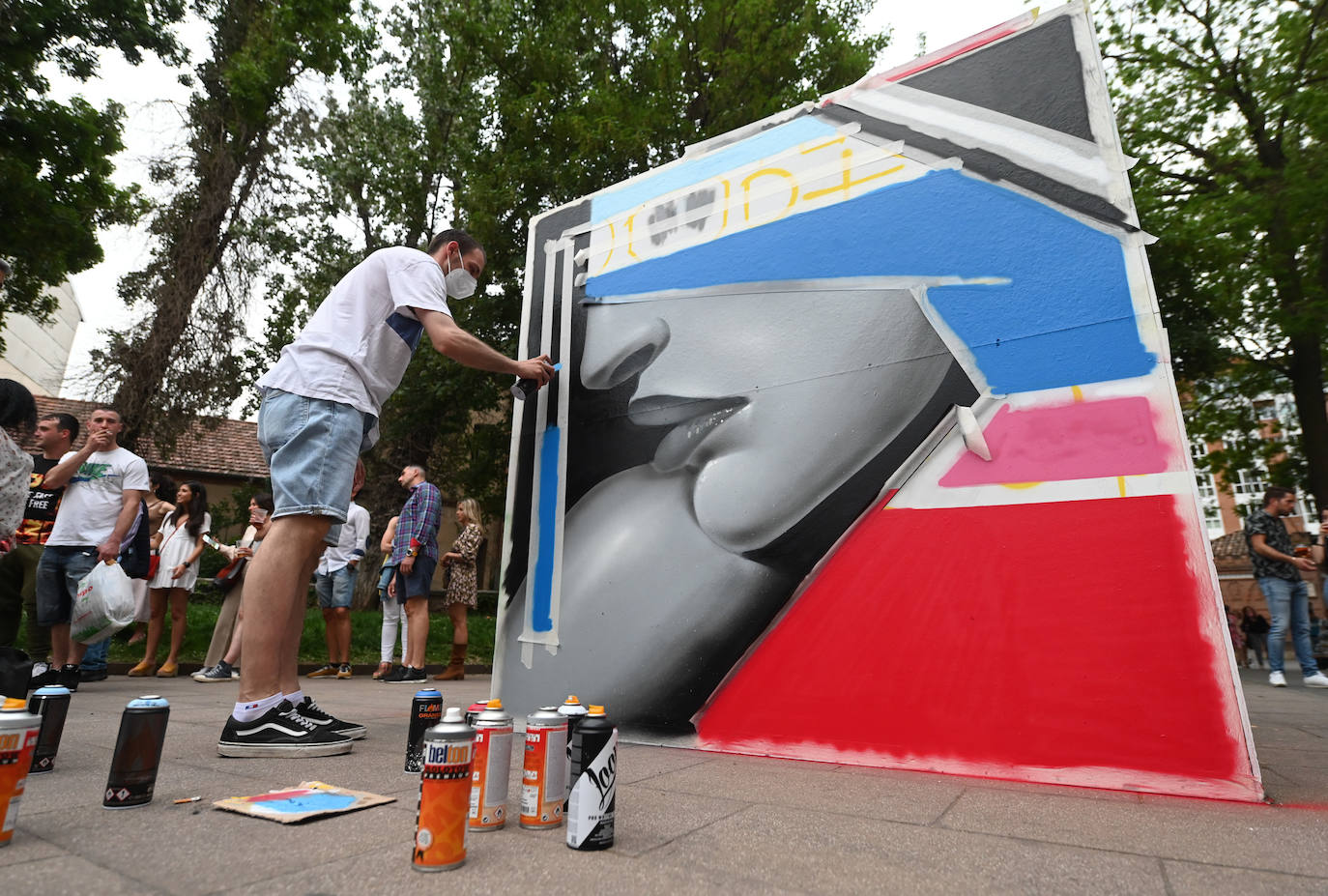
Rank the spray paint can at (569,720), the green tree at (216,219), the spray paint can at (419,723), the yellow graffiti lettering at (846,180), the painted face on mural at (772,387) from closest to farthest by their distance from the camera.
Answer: the spray paint can at (569,720) < the spray paint can at (419,723) < the painted face on mural at (772,387) < the yellow graffiti lettering at (846,180) < the green tree at (216,219)

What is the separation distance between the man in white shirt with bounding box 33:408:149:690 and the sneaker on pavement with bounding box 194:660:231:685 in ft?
4.97

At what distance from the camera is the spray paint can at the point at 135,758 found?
1.92 meters

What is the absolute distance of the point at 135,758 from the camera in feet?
6.32

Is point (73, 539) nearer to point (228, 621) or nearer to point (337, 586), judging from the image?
point (228, 621)

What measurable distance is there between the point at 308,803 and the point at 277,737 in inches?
31.9

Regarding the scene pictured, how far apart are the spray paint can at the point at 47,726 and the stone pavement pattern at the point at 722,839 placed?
6 cm

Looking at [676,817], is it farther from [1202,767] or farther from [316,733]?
[1202,767]

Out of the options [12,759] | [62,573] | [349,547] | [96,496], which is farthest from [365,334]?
[349,547]

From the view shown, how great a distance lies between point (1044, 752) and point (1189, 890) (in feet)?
3.53

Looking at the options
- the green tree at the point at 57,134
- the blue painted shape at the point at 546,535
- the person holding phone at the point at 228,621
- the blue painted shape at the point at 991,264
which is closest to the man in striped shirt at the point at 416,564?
the person holding phone at the point at 228,621

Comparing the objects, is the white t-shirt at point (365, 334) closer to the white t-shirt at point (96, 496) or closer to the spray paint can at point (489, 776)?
the spray paint can at point (489, 776)

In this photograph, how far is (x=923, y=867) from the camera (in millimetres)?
1600

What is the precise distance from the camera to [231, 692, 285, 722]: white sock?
8.64ft

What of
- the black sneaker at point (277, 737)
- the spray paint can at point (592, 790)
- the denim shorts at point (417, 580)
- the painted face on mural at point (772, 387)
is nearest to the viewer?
the spray paint can at point (592, 790)
